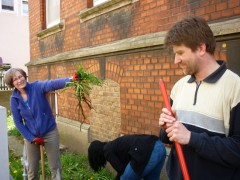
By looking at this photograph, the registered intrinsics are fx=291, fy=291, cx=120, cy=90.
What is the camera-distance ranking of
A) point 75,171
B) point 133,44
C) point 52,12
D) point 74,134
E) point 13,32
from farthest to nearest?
point 13,32, point 52,12, point 74,134, point 75,171, point 133,44

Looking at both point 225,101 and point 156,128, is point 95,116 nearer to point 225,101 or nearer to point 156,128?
point 156,128

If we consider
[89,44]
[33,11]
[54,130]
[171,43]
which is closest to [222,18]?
[171,43]

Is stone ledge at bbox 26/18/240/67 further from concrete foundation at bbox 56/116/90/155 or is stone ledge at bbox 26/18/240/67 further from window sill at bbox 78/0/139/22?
concrete foundation at bbox 56/116/90/155

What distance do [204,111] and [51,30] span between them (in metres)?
6.71

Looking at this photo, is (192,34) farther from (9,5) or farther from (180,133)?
(9,5)

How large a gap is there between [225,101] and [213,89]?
0.35ft

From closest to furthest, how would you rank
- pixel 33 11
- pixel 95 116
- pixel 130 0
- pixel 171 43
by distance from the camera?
pixel 171 43 < pixel 130 0 < pixel 95 116 < pixel 33 11

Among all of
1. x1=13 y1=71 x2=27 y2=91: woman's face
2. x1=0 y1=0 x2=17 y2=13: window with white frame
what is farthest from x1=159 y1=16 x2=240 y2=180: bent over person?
x1=0 y1=0 x2=17 y2=13: window with white frame

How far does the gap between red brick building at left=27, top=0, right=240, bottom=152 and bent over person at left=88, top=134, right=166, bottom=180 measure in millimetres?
846

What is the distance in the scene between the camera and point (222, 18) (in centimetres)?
324

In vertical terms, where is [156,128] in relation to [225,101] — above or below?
below

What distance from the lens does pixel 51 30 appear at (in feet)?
25.5

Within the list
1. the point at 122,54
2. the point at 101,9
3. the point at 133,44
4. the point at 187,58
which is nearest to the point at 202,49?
the point at 187,58

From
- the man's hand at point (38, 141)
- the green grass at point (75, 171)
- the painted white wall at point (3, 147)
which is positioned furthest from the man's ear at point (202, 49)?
the green grass at point (75, 171)
